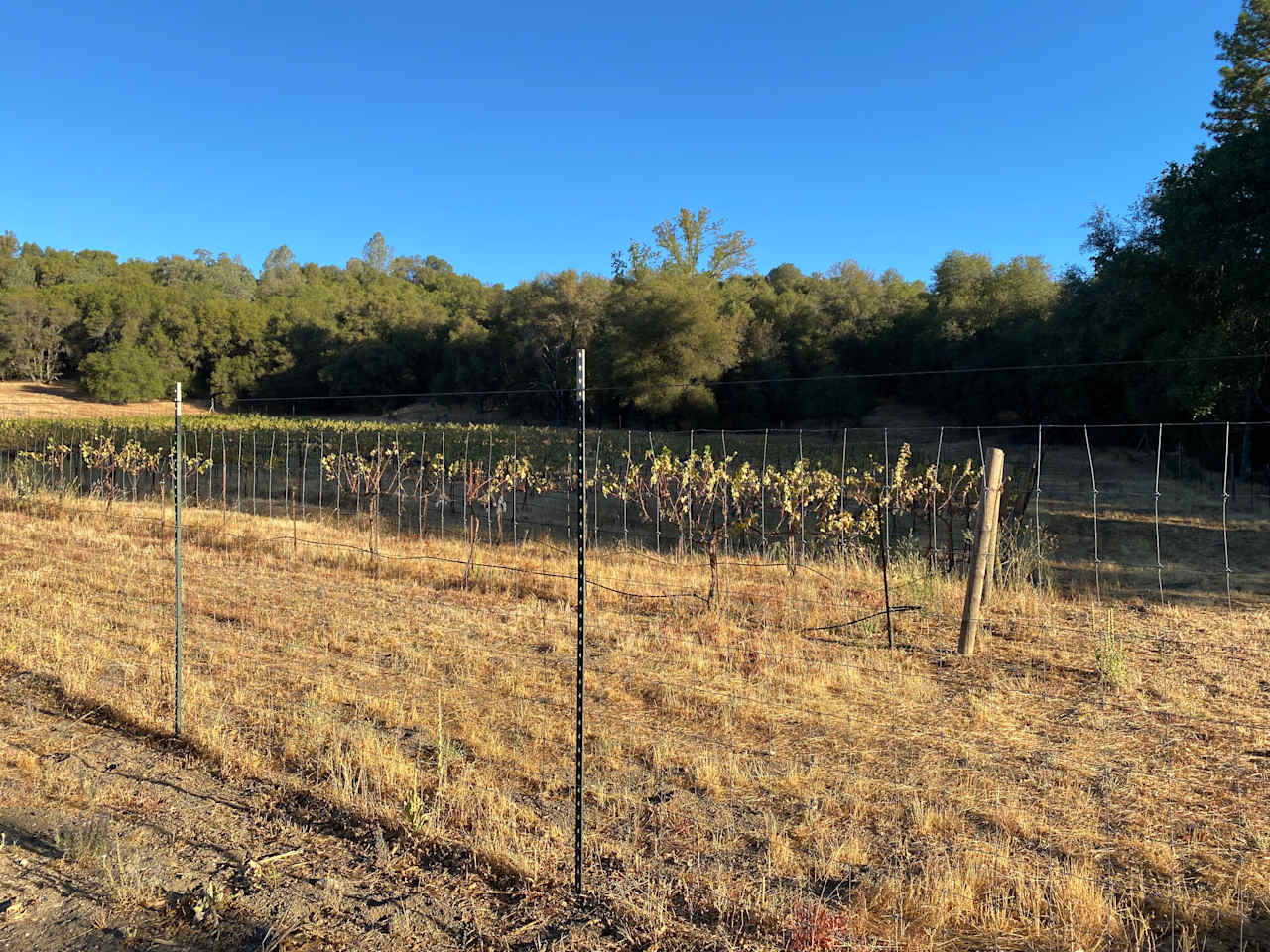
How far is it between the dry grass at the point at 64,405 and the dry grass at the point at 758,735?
125ft

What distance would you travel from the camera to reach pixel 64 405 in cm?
4381

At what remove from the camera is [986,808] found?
3918 millimetres

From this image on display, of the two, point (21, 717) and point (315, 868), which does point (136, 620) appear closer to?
point (21, 717)

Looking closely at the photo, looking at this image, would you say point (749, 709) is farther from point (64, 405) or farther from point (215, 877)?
point (64, 405)

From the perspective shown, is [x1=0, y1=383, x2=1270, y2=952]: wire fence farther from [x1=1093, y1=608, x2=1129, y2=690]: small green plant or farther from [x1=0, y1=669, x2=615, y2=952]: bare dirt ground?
[x1=0, y1=669, x2=615, y2=952]: bare dirt ground

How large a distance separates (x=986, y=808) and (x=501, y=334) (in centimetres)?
4464

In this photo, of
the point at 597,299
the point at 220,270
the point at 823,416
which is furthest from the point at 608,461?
the point at 220,270

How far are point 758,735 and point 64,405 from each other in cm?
5093

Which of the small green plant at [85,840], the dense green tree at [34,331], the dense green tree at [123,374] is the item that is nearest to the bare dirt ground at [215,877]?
the small green plant at [85,840]

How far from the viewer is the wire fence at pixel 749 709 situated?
3.20 m

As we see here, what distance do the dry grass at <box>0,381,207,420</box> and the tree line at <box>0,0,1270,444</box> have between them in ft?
4.30

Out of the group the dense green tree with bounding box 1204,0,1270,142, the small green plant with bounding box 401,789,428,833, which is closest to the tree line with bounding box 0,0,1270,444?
the dense green tree with bounding box 1204,0,1270,142

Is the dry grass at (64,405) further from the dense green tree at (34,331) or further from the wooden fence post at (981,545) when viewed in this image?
the wooden fence post at (981,545)

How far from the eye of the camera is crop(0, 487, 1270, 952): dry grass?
3121mm
